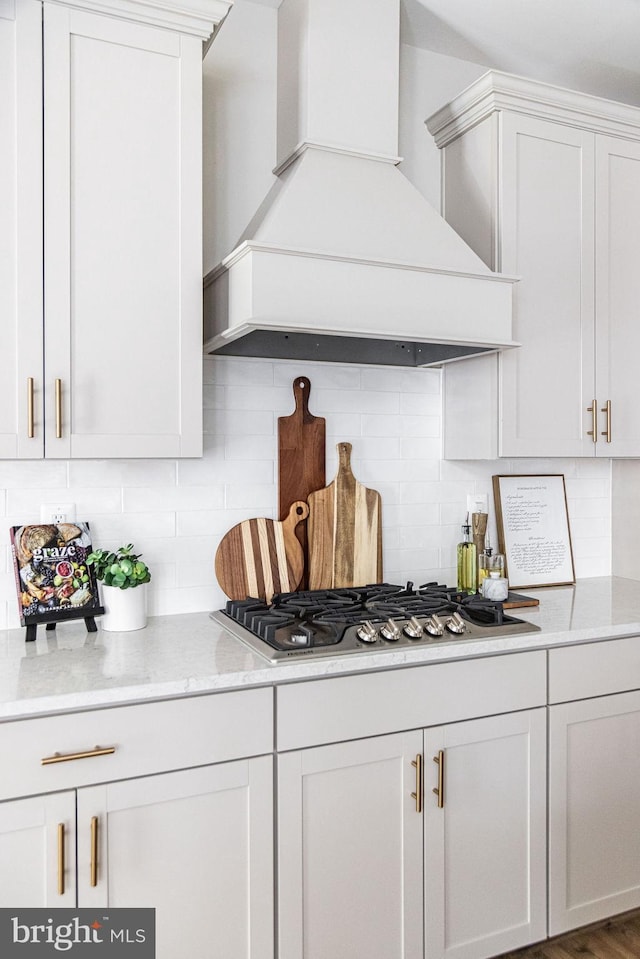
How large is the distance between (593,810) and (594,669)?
417 mm

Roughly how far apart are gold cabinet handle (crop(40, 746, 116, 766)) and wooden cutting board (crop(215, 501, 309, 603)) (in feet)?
2.55

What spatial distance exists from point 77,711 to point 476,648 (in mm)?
1000

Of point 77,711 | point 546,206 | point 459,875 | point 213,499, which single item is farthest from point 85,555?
point 546,206

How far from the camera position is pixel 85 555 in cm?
206

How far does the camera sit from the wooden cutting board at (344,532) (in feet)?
7.82

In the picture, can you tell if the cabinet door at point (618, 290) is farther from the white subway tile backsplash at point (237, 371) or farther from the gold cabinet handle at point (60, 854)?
the gold cabinet handle at point (60, 854)

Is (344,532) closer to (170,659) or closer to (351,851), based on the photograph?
(170,659)

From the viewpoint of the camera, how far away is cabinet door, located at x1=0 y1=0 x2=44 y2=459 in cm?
172

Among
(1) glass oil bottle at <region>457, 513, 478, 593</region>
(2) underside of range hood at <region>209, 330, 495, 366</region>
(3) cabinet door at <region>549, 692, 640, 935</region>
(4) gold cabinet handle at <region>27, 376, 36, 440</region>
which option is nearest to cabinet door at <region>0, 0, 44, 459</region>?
(4) gold cabinet handle at <region>27, 376, 36, 440</region>

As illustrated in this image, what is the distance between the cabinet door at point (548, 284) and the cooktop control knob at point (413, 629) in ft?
2.34

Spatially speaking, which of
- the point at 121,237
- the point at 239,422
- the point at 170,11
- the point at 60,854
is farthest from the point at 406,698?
the point at 170,11

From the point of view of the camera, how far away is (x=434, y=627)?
1915 mm

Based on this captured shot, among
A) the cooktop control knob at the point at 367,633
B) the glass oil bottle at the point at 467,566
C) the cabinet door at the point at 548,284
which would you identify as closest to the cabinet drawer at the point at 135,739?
the cooktop control knob at the point at 367,633

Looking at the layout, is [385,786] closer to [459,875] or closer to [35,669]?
[459,875]
